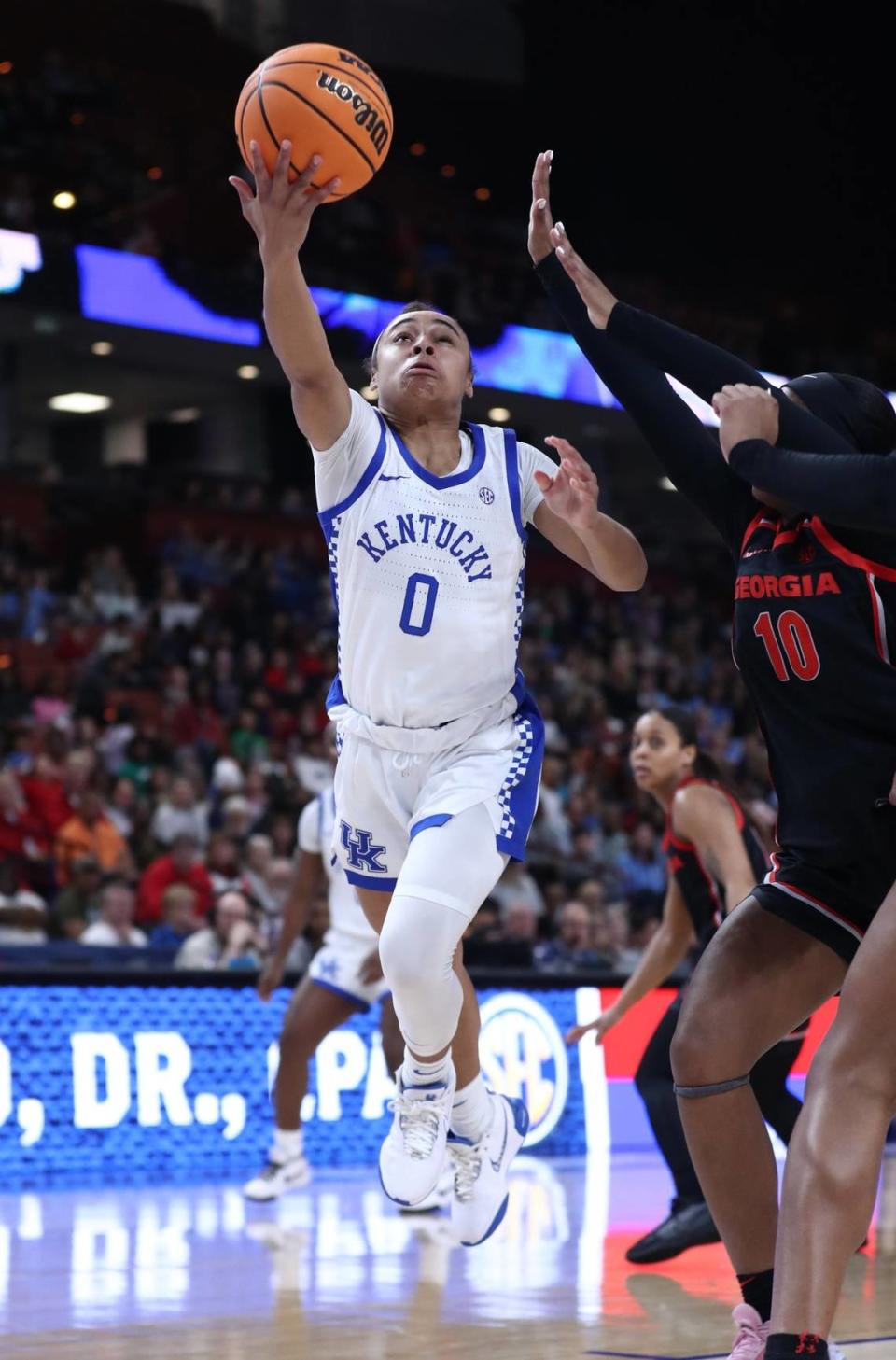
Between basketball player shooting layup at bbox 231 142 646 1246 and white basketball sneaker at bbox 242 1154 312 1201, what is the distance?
11.0ft

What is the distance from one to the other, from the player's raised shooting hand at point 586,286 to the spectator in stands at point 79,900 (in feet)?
24.4

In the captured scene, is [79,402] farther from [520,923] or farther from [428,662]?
[428,662]

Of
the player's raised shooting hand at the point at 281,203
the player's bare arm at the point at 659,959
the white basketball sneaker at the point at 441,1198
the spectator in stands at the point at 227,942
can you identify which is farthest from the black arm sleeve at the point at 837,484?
the spectator in stands at the point at 227,942

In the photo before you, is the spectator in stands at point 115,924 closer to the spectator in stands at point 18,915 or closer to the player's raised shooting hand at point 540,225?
the spectator in stands at point 18,915

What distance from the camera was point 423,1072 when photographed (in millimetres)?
4598

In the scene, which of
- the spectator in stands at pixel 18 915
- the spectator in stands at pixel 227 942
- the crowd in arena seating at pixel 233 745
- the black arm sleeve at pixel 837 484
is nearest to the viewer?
the black arm sleeve at pixel 837 484

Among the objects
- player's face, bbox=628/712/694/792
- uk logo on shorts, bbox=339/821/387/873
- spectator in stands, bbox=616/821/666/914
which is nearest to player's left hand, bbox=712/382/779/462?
uk logo on shorts, bbox=339/821/387/873

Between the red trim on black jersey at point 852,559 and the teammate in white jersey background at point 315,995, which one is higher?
the red trim on black jersey at point 852,559

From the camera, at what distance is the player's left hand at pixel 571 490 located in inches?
171

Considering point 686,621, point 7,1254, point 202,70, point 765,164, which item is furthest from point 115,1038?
point 765,164

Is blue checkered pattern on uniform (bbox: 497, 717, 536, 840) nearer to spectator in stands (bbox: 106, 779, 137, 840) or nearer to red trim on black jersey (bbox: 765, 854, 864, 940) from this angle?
red trim on black jersey (bbox: 765, 854, 864, 940)

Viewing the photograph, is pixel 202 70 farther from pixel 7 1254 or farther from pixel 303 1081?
pixel 7 1254

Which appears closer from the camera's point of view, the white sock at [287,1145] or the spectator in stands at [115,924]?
the white sock at [287,1145]

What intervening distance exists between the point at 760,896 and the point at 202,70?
2098cm
